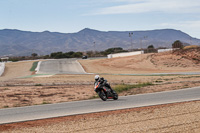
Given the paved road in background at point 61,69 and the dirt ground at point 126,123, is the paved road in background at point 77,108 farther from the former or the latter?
the paved road in background at point 61,69

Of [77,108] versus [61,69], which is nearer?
[77,108]

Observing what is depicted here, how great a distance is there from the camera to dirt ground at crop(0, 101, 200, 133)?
10.1 m

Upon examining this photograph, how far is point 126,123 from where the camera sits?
11.0m

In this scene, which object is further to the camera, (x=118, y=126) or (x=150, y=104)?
(x=150, y=104)

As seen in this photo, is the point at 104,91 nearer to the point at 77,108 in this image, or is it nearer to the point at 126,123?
the point at 77,108

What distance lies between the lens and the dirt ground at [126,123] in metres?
10.1

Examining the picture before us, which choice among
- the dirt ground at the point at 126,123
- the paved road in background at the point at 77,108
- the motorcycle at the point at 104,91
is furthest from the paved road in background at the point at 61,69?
the dirt ground at the point at 126,123

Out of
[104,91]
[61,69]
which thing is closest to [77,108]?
[104,91]

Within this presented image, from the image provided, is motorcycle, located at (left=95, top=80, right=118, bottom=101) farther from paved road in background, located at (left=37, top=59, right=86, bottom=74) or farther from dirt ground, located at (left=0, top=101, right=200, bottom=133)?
paved road in background, located at (left=37, top=59, right=86, bottom=74)

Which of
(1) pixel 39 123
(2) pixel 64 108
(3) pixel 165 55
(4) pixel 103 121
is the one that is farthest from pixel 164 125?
(3) pixel 165 55

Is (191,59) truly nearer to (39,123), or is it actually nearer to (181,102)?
(181,102)

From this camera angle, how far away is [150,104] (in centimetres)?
1489

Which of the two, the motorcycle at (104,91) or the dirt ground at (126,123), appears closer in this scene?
the dirt ground at (126,123)

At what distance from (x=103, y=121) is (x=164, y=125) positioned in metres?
2.19
